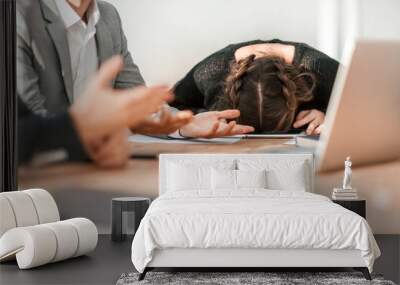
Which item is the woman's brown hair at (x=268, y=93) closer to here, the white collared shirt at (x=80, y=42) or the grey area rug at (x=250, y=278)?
the white collared shirt at (x=80, y=42)

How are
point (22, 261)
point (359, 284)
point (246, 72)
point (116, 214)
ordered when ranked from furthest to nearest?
1. point (246, 72)
2. point (116, 214)
3. point (22, 261)
4. point (359, 284)

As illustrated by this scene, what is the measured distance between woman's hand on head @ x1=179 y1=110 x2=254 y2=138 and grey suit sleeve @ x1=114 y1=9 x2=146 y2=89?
71 cm

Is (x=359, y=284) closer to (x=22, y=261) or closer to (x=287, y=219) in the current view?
(x=287, y=219)

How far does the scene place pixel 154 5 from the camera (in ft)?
24.6

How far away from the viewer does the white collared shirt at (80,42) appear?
24.3ft

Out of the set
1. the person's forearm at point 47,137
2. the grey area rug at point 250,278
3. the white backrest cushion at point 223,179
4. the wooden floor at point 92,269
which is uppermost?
the person's forearm at point 47,137

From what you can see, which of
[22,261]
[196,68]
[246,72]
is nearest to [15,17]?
[196,68]

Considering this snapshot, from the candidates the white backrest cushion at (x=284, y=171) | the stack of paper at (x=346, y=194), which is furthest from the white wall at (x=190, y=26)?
the stack of paper at (x=346, y=194)

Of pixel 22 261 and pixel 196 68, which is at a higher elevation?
pixel 196 68

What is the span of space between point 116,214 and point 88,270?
1.46 meters

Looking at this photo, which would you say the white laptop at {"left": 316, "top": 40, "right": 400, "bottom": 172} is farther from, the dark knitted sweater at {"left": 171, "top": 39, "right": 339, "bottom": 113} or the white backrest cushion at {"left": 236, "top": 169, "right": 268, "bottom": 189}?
the white backrest cushion at {"left": 236, "top": 169, "right": 268, "bottom": 189}

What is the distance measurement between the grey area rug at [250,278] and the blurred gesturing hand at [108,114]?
2328mm

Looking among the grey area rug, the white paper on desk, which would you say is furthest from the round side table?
the grey area rug

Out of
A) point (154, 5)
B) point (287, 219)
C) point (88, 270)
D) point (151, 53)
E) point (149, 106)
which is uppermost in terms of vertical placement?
point (154, 5)
